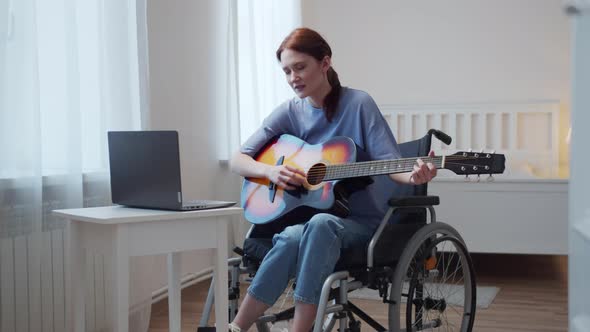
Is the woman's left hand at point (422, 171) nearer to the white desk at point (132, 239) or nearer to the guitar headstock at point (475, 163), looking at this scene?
the guitar headstock at point (475, 163)

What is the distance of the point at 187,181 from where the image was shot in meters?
3.38

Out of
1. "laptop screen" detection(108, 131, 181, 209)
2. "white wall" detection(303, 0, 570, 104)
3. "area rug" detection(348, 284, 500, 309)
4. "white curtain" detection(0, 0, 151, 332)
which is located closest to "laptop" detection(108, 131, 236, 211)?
"laptop screen" detection(108, 131, 181, 209)

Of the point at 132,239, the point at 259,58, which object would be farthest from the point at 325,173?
the point at 259,58

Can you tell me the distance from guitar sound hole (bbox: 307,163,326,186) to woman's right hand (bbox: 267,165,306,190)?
0.02m

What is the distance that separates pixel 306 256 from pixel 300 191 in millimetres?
245

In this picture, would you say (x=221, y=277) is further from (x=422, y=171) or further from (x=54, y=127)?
(x=54, y=127)

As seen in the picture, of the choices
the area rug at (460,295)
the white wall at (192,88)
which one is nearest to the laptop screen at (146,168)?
the white wall at (192,88)

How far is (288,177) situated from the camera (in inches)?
77.6

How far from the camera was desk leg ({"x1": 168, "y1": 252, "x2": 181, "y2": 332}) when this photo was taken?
2.14 metres

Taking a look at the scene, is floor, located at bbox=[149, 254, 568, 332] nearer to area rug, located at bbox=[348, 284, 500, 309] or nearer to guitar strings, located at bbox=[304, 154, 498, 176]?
area rug, located at bbox=[348, 284, 500, 309]

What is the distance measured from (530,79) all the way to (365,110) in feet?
9.27

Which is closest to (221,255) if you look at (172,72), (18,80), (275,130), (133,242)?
(133,242)

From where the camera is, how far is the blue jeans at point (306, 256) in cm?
179

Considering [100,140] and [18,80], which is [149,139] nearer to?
[18,80]
